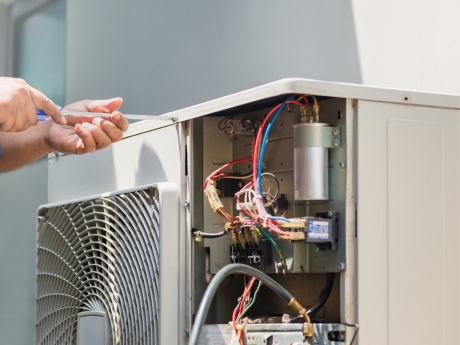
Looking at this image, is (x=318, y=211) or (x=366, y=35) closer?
(x=318, y=211)

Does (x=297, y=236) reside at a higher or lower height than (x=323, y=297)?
higher

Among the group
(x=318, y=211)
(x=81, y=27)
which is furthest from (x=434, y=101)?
(x=81, y=27)

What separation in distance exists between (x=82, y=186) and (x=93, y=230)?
25 centimetres

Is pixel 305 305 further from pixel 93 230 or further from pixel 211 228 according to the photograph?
pixel 93 230

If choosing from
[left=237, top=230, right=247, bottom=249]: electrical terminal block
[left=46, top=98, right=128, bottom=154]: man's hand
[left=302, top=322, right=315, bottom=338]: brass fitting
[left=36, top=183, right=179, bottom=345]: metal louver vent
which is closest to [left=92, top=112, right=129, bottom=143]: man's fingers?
[left=46, top=98, right=128, bottom=154]: man's hand

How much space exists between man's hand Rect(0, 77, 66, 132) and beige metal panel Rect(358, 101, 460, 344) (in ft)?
2.08

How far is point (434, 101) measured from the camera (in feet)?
4.85

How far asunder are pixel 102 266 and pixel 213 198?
1.21 feet

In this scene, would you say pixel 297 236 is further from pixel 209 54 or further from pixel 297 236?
pixel 209 54

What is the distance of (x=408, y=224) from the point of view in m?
1.42

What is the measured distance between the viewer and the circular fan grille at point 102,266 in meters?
1.60

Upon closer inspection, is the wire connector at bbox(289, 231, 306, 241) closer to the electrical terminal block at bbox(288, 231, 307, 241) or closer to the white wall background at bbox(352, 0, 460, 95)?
the electrical terminal block at bbox(288, 231, 307, 241)

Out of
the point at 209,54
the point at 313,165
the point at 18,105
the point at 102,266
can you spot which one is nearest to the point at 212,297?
the point at 313,165

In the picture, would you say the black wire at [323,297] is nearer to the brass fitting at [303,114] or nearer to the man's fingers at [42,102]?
the brass fitting at [303,114]
